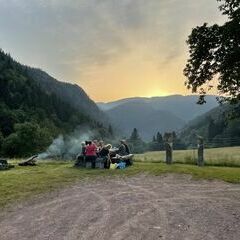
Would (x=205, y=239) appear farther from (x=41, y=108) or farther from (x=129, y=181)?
(x=41, y=108)

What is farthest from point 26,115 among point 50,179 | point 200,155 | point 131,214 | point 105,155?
point 131,214

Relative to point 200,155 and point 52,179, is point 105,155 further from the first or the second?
point 52,179

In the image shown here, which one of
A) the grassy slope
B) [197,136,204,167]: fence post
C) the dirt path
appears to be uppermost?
[197,136,204,167]: fence post

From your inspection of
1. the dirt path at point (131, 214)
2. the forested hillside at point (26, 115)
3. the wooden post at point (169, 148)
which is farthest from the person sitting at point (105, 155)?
the forested hillside at point (26, 115)

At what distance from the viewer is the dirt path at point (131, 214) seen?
442 inches

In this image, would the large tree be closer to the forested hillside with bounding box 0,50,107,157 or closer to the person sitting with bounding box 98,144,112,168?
the person sitting with bounding box 98,144,112,168

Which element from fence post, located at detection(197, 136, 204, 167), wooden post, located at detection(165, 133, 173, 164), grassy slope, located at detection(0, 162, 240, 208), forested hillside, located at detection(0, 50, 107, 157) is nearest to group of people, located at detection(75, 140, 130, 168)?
wooden post, located at detection(165, 133, 173, 164)

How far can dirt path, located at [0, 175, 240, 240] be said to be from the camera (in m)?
11.2

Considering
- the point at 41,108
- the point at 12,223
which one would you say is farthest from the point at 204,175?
the point at 41,108

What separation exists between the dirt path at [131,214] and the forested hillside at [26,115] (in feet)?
252

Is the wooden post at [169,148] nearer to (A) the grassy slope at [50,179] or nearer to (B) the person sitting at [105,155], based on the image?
(B) the person sitting at [105,155]

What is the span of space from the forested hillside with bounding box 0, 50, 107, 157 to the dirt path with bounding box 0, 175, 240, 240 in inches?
3027

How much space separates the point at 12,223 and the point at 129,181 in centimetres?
865

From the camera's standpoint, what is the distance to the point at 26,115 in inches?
5305
